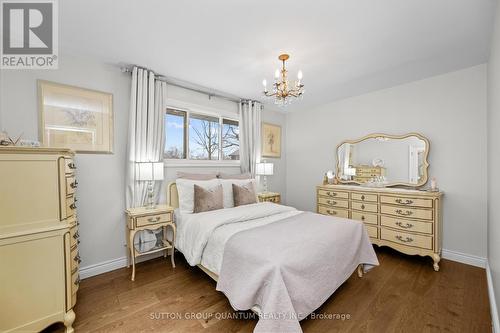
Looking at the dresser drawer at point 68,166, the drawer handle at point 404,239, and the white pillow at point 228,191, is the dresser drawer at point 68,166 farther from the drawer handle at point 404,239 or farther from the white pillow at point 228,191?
the drawer handle at point 404,239

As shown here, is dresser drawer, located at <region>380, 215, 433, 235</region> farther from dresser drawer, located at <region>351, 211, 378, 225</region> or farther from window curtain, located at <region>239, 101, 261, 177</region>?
window curtain, located at <region>239, 101, 261, 177</region>

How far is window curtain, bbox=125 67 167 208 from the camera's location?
2688 millimetres

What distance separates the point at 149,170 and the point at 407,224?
11.4 feet

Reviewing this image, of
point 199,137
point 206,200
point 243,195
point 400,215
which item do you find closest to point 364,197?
point 400,215

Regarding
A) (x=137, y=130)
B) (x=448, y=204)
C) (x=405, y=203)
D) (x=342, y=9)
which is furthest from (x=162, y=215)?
(x=448, y=204)

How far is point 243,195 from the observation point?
3148 mm

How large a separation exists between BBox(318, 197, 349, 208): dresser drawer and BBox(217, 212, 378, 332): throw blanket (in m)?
1.27

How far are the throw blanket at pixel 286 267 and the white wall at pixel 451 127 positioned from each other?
1761 mm

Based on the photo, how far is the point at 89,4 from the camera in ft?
5.41

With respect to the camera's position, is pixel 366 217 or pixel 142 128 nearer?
pixel 142 128

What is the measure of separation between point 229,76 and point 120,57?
135 cm

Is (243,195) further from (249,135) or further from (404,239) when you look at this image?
(404,239)

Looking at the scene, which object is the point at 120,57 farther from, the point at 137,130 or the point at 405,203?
the point at 405,203

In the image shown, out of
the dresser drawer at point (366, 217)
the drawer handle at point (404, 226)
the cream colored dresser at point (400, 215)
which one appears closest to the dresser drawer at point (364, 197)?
the cream colored dresser at point (400, 215)
